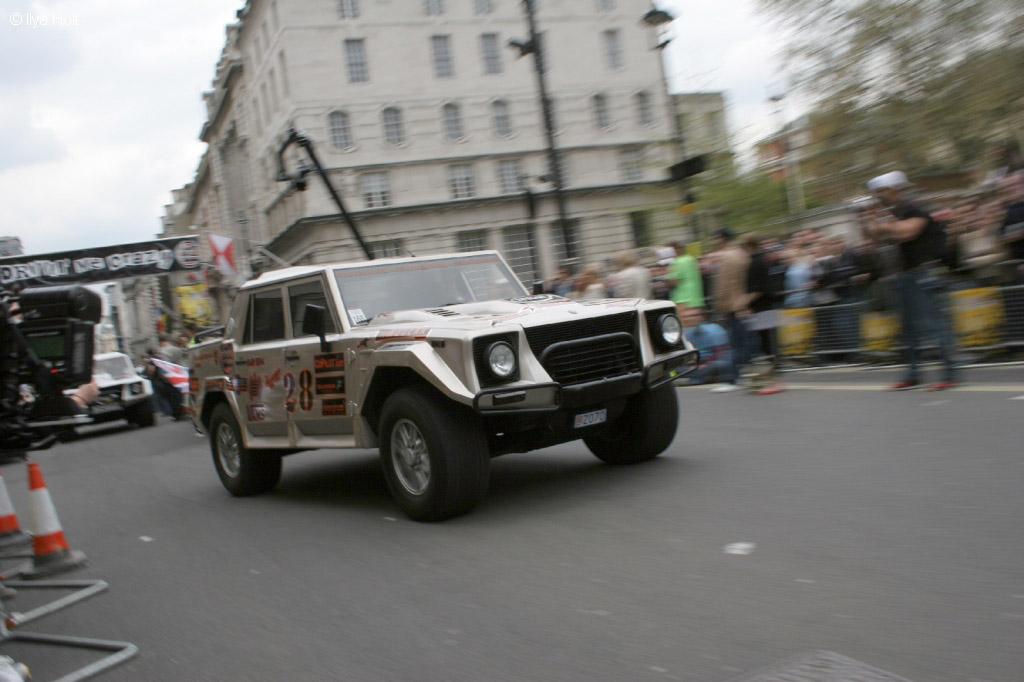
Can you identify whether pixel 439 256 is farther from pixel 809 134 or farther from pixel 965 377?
pixel 809 134

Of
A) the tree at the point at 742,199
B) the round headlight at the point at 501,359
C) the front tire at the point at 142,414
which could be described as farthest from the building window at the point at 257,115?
the round headlight at the point at 501,359

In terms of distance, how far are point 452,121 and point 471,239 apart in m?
5.94

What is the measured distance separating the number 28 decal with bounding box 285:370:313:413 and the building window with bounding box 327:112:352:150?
4033cm

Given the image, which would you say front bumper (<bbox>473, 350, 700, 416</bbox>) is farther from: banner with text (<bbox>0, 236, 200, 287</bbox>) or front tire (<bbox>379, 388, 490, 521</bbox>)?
banner with text (<bbox>0, 236, 200, 287</bbox>)

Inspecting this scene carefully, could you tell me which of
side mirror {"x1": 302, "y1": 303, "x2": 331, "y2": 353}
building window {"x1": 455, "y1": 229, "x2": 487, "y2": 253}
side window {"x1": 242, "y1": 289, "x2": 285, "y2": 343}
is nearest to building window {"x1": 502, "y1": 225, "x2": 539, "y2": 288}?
building window {"x1": 455, "y1": 229, "x2": 487, "y2": 253}

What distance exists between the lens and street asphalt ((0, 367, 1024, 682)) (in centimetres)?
357

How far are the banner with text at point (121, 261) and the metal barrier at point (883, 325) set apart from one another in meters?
26.5

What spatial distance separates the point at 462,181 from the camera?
48.6 metres

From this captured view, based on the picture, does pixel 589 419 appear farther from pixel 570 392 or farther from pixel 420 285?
pixel 420 285

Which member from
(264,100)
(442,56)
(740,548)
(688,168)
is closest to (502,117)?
(442,56)

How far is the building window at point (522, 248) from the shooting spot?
1927 inches

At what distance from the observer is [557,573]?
15.5ft

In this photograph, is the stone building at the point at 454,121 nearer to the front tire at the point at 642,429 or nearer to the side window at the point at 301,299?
the side window at the point at 301,299

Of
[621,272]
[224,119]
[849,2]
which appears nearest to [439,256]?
[621,272]
